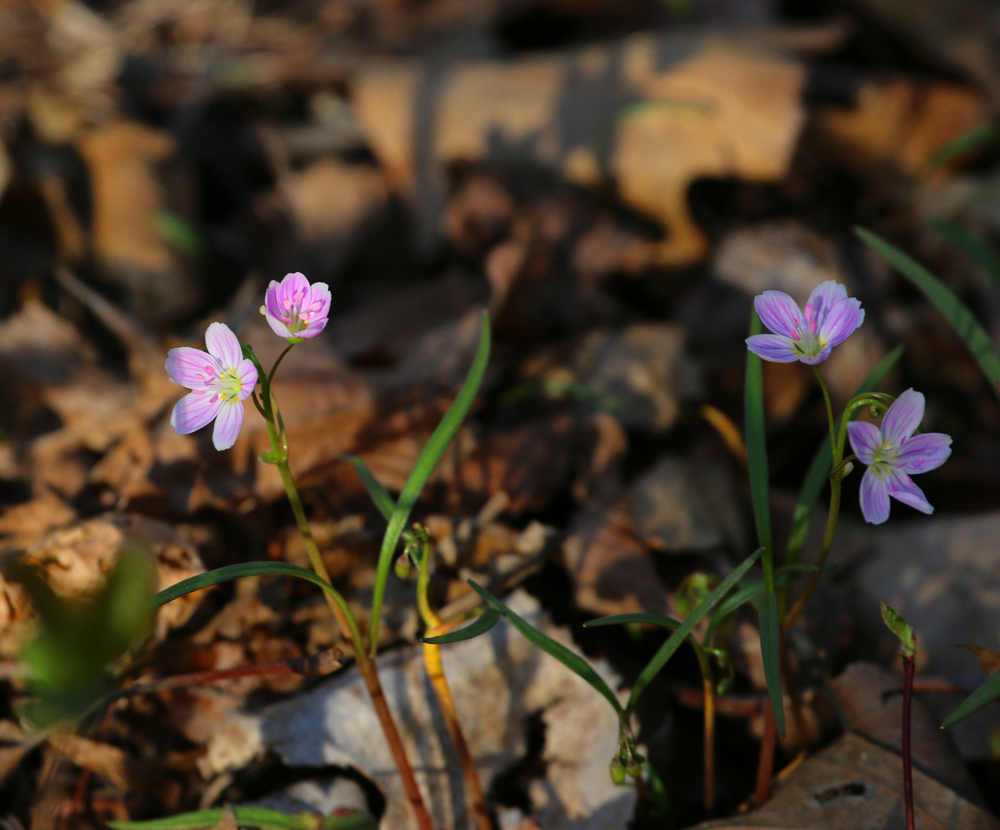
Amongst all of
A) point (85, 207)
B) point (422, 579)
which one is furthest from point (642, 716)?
point (85, 207)

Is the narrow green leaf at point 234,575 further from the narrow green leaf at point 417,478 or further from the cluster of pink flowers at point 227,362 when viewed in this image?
the cluster of pink flowers at point 227,362

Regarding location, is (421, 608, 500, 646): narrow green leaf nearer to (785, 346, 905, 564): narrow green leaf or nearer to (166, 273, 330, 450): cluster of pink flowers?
(166, 273, 330, 450): cluster of pink flowers

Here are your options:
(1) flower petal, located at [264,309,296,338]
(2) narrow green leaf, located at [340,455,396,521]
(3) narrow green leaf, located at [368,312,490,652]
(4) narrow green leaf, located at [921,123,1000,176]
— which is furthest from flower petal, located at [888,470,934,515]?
(4) narrow green leaf, located at [921,123,1000,176]

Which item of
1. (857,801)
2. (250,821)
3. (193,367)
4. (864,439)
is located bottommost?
(857,801)

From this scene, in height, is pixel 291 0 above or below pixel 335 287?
above

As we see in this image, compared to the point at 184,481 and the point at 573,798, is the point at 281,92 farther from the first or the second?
the point at 573,798

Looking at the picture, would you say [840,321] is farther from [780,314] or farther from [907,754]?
[907,754]

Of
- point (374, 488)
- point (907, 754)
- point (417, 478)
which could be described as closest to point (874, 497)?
point (907, 754)
